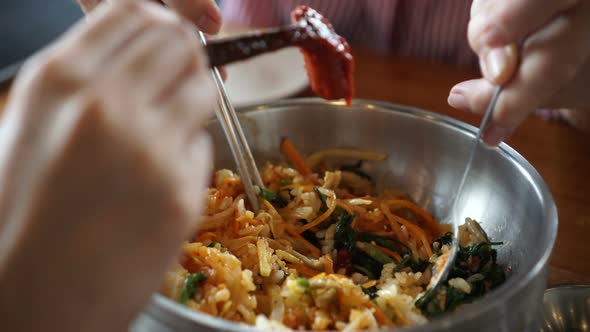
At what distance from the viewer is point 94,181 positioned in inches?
24.9

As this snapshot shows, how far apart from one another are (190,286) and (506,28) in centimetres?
71

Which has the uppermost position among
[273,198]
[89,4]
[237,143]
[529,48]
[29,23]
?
[529,48]

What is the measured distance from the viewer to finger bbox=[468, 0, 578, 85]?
89 cm

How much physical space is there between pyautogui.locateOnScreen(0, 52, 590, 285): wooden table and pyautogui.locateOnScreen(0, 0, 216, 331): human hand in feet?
3.39

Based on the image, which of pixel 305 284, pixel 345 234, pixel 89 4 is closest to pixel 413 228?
pixel 345 234

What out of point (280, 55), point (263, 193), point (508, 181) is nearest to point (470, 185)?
point (508, 181)

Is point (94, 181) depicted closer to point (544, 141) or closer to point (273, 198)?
point (273, 198)

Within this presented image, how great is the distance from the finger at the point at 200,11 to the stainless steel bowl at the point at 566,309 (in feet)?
3.17

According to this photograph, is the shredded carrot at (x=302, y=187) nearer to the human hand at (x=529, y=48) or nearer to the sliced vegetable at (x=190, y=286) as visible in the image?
the sliced vegetable at (x=190, y=286)

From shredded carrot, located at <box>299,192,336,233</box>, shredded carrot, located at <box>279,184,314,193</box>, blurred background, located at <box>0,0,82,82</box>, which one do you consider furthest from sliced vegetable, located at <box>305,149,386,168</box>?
blurred background, located at <box>0,0,82,82</box>

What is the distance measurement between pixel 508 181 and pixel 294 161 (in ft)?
1.81

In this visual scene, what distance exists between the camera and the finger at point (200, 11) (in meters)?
1.22

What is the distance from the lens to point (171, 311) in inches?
31.5

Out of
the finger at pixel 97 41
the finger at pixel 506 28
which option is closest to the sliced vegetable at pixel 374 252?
the finger at pixel 506 28
